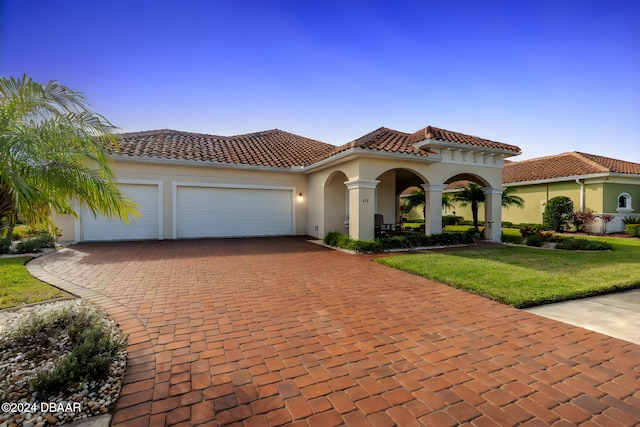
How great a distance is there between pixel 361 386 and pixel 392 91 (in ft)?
42.7

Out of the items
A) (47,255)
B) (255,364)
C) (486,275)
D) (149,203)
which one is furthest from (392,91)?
(47,255)

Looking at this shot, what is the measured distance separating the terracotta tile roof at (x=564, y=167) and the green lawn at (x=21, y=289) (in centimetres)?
2588

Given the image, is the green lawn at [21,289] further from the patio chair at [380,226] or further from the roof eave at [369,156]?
the patio chair at [380,226]

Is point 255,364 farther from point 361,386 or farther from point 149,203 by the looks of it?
point 149,203

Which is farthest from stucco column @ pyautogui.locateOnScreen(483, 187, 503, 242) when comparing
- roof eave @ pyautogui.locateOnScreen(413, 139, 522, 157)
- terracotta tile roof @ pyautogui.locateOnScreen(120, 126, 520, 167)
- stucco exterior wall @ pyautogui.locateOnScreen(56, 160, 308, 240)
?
stucco exterior wall @ pyautogui.locateOnScreen(56, 160, 308, 240)

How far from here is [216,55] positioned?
9.97 m

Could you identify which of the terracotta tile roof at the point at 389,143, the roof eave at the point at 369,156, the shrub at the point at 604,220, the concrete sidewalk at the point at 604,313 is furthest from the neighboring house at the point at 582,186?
the concrete sidewalk at the point at 604,313

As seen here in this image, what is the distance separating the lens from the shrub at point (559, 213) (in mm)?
19047

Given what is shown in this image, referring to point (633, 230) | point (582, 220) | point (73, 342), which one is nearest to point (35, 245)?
point (73, 342)

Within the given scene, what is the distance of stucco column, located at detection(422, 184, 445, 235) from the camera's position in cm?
1286

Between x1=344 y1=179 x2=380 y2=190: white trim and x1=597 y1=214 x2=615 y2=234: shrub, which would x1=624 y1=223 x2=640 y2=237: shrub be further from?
x1=344 y1=179 x2=380 y2=190: white trim

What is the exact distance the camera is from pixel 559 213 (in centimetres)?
1922

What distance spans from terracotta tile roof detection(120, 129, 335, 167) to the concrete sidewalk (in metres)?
11.2

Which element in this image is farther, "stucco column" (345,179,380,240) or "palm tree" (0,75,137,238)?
"stucco column" (345,179,380,240)
